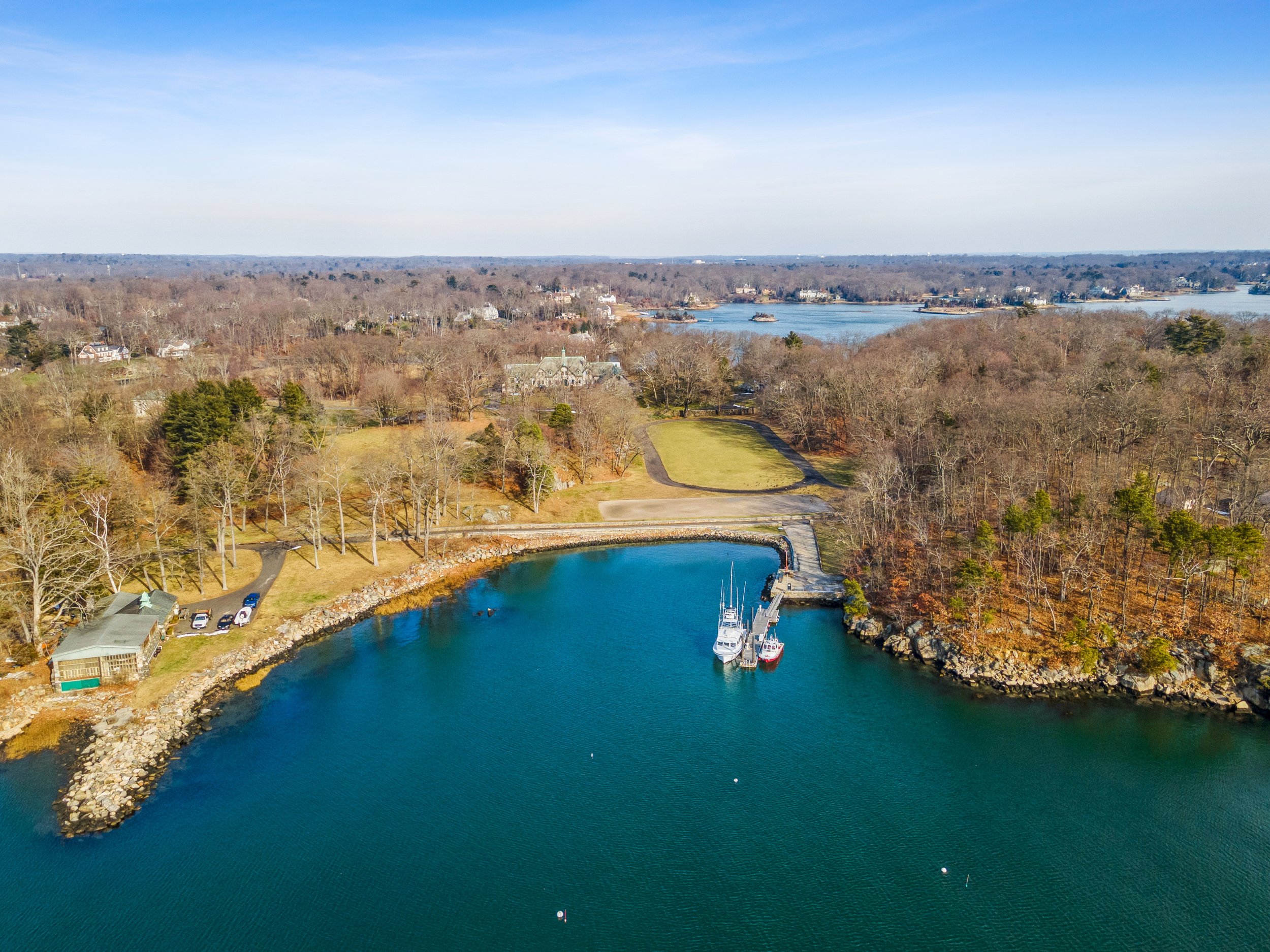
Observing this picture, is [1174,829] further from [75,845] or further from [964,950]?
[75,845]

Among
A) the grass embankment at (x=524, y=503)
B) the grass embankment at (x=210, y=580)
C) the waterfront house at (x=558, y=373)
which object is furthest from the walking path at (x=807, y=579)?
the waterfront house at (x=558, y=373)

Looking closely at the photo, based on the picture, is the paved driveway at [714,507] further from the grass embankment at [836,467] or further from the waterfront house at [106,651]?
the waterfront house at [106,651]

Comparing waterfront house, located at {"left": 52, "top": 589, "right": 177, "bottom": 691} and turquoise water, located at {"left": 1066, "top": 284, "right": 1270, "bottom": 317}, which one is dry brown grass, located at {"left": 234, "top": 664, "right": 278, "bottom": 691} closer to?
waterfront house, located at {"left": 52, "top": 589, "right": 177, "bottom": 691}

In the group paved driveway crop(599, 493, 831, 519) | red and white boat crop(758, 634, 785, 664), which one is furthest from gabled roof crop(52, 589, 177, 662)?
red and white boat crop(758, 634, 785, 664)

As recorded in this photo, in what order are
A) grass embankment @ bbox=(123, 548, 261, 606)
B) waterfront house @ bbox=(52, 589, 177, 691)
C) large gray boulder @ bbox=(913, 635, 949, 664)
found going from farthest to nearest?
grass embankment @ bbox=(123, 548, 261, 606) < large gray boulder @ bbox=(913, 635, 949, 664) < waterfront house @ bbox=(52, 589, 177, 691)

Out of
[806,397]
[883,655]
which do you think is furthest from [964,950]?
[806,397]

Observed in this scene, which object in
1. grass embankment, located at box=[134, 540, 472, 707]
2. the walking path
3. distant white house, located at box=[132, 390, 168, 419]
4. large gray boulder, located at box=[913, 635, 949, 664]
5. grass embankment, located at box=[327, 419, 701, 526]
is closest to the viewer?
grass embankment, located at box=[134, 540, 472, 707]
